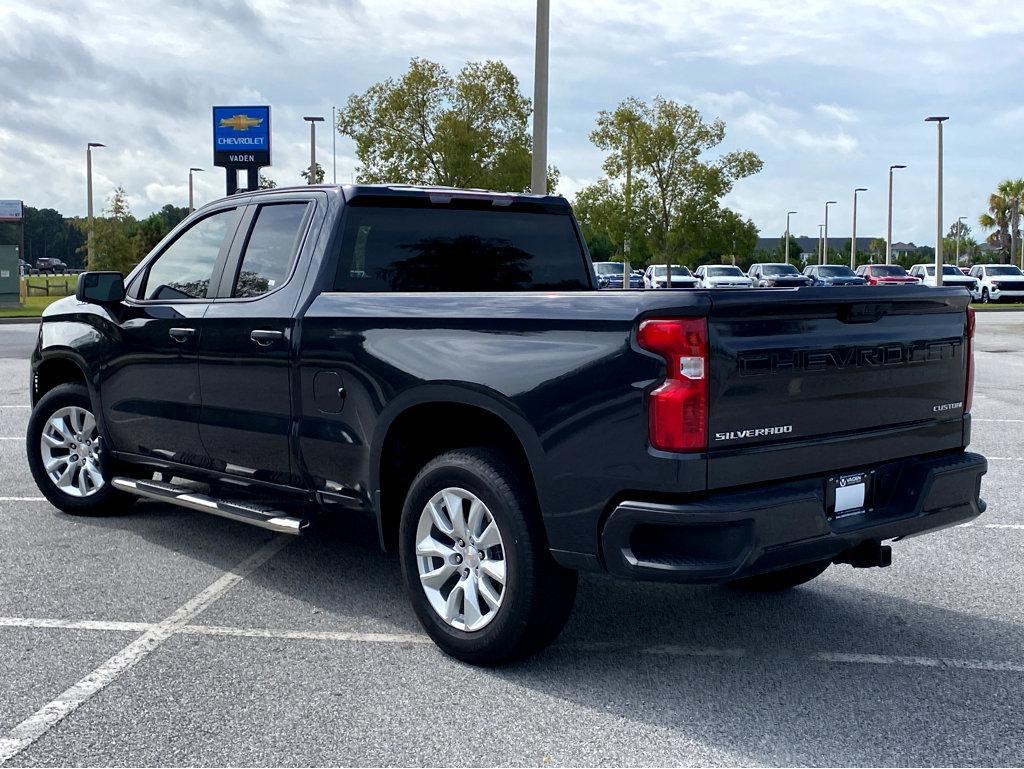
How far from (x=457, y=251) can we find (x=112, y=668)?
8.23ft

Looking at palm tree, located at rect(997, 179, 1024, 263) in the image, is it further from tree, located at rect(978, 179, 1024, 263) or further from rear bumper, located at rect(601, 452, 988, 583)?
rear bumper, located at rect(601, 452, 988, 583)

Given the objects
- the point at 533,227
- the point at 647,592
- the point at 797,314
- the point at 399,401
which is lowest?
the point at 647,592

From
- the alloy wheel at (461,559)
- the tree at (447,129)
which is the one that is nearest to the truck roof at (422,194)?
the alloy wheel at (461,559)

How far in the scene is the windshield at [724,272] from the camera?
47928 millimetres

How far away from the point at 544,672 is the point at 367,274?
2.05 m

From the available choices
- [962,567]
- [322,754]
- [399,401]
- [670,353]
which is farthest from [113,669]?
[962,567]

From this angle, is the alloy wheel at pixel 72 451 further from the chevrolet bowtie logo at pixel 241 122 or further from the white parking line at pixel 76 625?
the chevrolet bowtie logo at pixel 241 122

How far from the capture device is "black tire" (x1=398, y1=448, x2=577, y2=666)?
4262 mm

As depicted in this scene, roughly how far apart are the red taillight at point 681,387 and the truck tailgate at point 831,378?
0.05m

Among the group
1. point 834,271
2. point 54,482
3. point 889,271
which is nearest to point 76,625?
point 54,482

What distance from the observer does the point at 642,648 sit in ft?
15.6

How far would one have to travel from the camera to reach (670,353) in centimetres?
386

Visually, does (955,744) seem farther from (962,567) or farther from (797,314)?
(962,567)

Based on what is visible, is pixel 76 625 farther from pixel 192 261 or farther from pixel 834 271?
pixel 834 271
